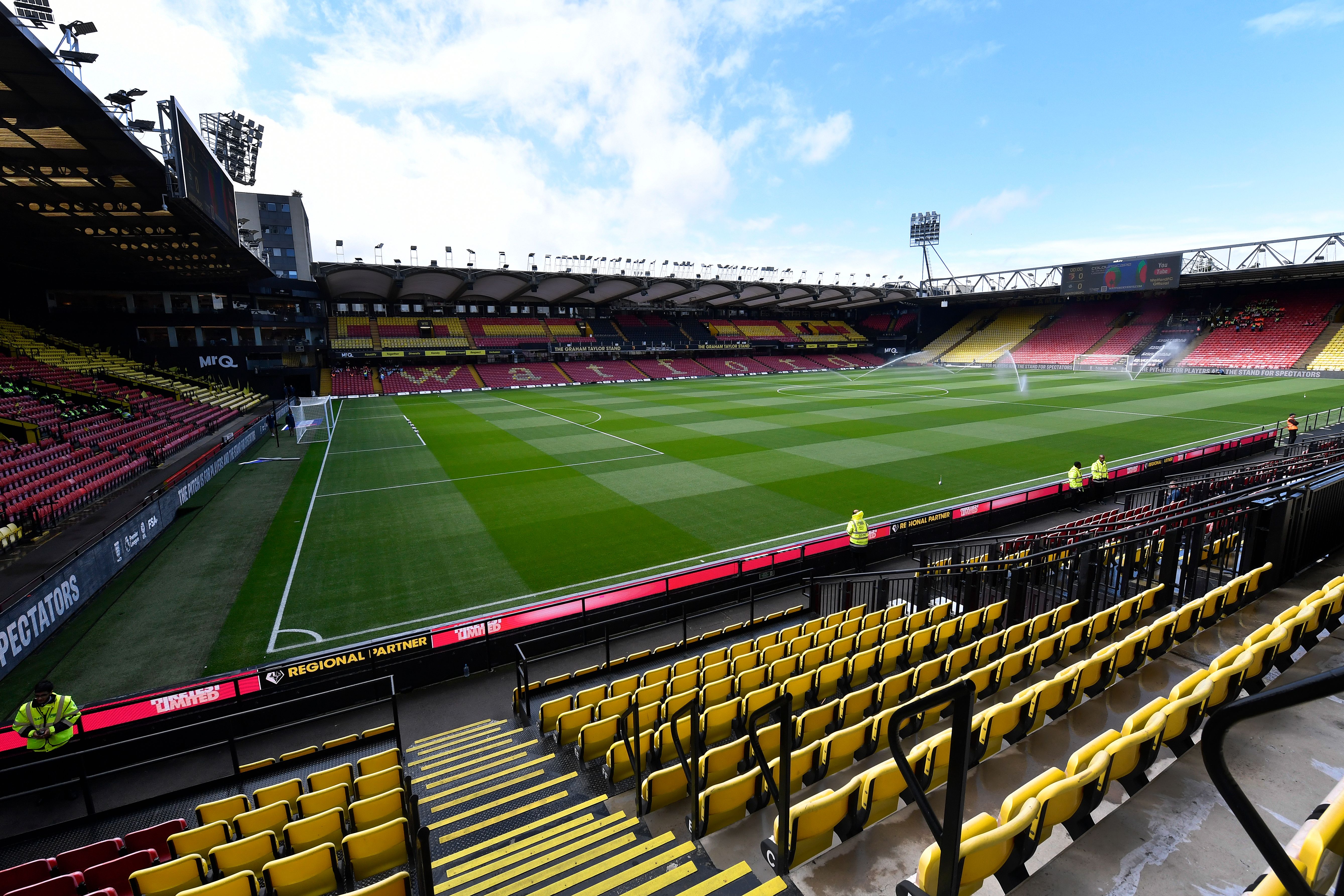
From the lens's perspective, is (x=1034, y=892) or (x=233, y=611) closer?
→ (x=1034, y=892)

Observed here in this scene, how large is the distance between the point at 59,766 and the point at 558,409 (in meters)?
36.1

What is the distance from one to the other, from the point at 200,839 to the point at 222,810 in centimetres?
67

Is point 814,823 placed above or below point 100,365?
below

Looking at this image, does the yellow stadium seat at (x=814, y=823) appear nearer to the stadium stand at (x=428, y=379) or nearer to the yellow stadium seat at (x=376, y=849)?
the yellow stadium seat at (x=376, y=849)

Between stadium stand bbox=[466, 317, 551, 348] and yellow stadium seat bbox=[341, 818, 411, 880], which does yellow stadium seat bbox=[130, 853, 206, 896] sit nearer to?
yellow stadium seat bbox=[341, 818, 411, 880]

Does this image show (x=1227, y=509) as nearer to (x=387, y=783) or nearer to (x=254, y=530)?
(x=387, y=783)

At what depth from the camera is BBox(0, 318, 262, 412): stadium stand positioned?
29.3m

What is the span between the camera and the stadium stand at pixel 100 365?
96.0 ft

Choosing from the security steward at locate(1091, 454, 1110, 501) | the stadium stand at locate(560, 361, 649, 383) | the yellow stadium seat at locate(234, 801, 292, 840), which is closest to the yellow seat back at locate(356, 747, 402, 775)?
the yellow stadium seat at locate(234, 801, 292, 840)

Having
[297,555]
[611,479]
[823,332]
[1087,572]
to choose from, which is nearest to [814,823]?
[1087,572]

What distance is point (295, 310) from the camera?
52312mm

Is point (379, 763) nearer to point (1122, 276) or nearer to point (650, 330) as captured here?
point (650, 330)

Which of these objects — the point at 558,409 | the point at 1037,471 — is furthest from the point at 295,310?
the point at 1037,471

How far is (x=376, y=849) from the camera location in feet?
17.0
